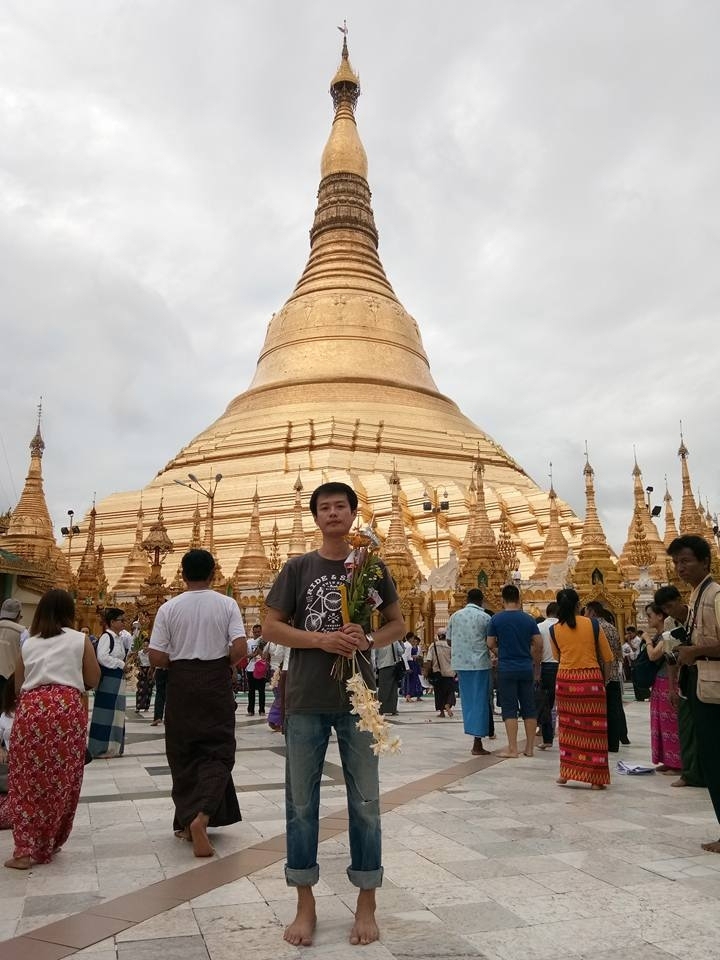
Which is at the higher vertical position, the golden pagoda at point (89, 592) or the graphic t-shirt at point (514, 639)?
the golden pagoda at point (89, 592)

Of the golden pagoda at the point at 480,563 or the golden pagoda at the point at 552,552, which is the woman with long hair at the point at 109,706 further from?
the golden pagoda at the point at 552,552

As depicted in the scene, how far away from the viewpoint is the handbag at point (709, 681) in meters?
4.61

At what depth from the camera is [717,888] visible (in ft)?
12.6

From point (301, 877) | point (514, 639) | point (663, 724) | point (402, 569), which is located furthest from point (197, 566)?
point (402, 569)

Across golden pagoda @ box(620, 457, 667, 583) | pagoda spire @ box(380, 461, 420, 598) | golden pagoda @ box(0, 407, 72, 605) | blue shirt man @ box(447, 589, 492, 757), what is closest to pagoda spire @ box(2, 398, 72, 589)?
golden pagoda @ box(0, 407, 72, 605)

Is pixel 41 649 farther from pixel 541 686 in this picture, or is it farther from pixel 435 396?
pixel 435 396

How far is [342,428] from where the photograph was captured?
130 feet

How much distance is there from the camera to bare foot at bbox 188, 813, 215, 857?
4.53 m

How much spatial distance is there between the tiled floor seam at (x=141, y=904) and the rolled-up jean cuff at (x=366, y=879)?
36.0 inches

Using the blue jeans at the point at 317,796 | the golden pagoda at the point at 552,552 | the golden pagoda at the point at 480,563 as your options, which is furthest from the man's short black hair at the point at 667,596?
the golden pagoda at the point at 552,552

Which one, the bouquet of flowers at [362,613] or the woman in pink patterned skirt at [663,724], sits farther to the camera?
the woman in pink patterned skirt at [663,724]

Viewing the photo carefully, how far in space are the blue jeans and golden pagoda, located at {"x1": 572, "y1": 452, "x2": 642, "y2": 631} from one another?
71.7 ft

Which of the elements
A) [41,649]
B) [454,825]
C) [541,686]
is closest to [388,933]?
[454,825]

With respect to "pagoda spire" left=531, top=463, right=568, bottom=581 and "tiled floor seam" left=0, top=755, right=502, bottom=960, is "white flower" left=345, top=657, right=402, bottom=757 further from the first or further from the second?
"pagoda spire" left=531, top=463, right=568, bottom=581
